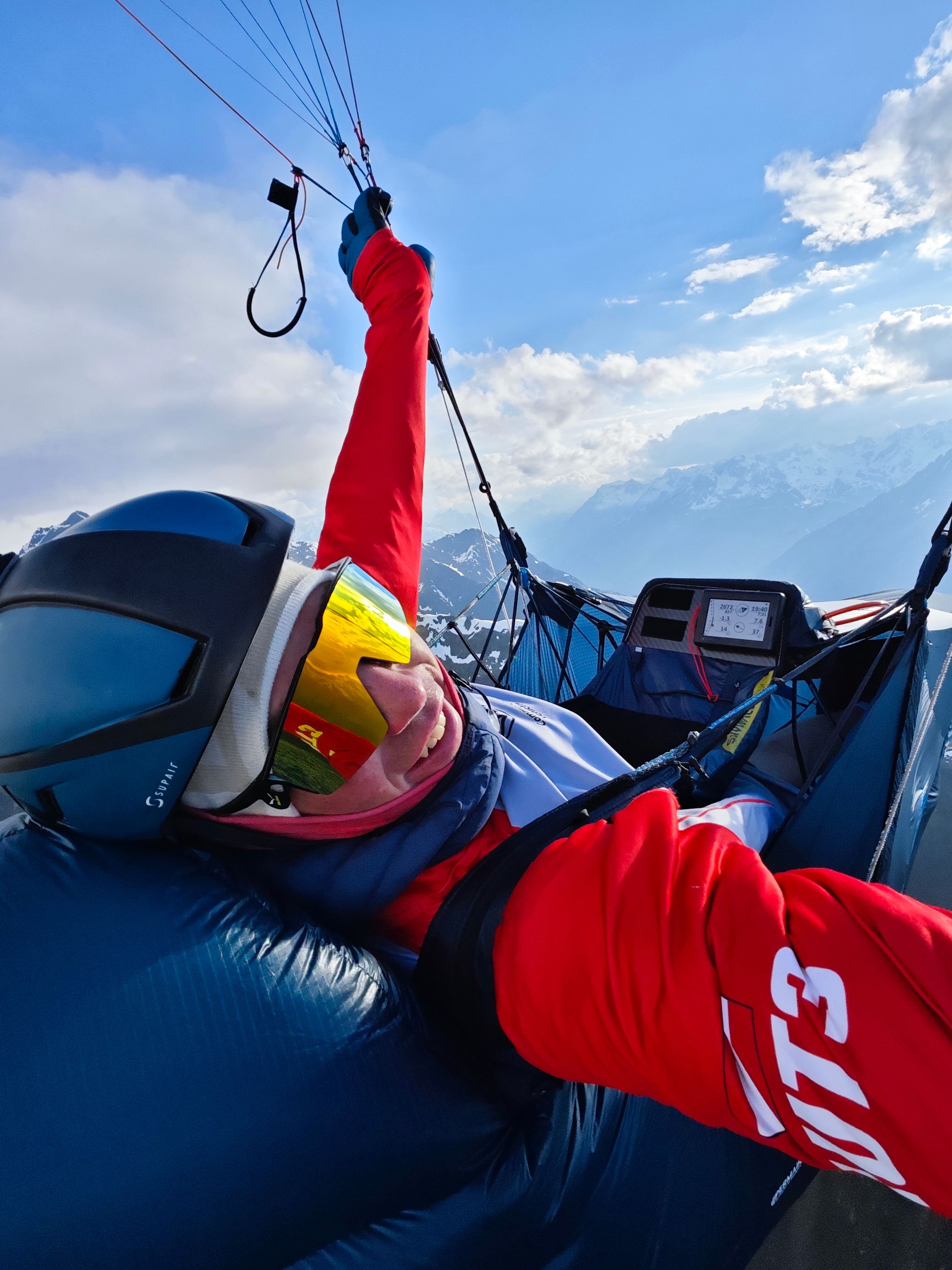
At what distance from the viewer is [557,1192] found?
0.88m

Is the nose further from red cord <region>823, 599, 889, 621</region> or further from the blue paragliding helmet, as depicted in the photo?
red cord <region>823, 599, 889, 621</region>

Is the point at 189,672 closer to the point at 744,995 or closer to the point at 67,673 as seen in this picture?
the point at 67,673

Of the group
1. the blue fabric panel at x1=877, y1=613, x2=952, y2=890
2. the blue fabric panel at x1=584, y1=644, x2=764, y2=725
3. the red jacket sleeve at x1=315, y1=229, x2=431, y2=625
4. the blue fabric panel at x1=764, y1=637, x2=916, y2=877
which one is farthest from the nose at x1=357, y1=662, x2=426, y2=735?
the blue fabric panel at x1=584, y1=644, x2=764, y2=725

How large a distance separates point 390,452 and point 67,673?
1289 mm

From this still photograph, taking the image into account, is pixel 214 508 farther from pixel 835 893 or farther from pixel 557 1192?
pixel 557 1192

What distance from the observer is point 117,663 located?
2.66 feet

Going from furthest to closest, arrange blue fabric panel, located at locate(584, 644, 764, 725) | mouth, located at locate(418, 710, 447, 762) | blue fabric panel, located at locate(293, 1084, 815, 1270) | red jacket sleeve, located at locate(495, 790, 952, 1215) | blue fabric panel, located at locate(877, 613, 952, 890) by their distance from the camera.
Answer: blue fabric panel, located at locate(584, 644, 764, 725) < blue fabric panel, located at locate(877, 613, 952, 890) < mouth, located at locate(418, 710, 447, 762) < blue fabric panel, located at locate(293, 1084, 815, 1270) < red jacket sleeve, located at locate(495, 790, 952, 1215)

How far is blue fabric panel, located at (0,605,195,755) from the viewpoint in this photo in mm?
790

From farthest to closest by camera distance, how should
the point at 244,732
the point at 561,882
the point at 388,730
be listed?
the point at 388,730 < the point at 244,732 < the point at 561,882

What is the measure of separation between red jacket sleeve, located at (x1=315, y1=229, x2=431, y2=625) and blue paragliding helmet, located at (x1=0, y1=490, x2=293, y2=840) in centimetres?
78

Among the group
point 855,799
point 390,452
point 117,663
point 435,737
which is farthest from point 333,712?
point 855,799

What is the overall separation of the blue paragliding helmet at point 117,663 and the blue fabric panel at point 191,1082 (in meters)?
0.10

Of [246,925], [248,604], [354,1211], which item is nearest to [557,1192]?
[354,1211]

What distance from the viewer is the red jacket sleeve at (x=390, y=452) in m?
1.73
